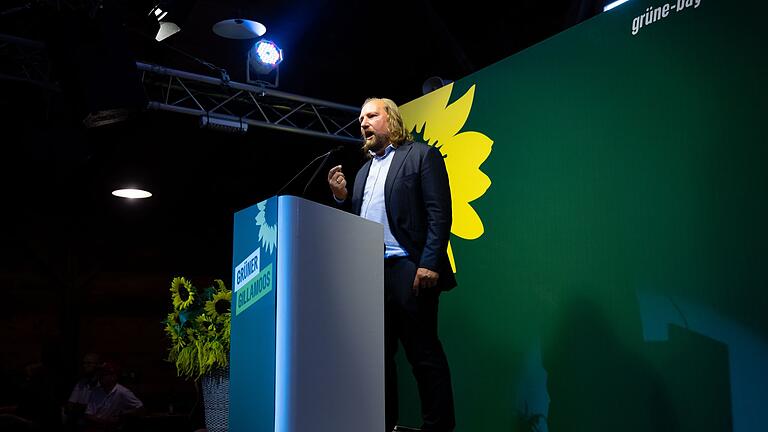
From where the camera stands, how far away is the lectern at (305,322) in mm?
1774

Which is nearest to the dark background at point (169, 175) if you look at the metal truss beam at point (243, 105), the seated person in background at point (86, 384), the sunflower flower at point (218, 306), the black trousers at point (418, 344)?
the metal truss beam at point (243, 105)

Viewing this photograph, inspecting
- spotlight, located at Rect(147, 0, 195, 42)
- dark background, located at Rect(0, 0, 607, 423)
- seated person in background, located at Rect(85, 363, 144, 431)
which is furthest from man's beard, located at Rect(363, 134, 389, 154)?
seated person in background, located at Rect(85, 363, 144, 431)

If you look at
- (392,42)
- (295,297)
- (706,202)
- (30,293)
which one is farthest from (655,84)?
(30,293)

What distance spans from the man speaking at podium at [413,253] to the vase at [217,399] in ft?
2.23

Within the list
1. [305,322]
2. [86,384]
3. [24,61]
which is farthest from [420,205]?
[86,384]

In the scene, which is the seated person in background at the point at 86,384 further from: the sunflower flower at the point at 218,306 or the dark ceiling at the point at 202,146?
the sunflower flower at the point at 218,306

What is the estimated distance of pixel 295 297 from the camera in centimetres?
180

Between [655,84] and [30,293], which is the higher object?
[655,84]

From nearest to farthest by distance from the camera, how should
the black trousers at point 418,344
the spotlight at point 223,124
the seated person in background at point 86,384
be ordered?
the black trousers at point 418,344 < the spotlight at point 223,124 < the seated person in background at point 86,384

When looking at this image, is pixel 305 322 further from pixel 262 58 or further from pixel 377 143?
pixel 262 58

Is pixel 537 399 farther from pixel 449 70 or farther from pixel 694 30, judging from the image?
pixel 449 70

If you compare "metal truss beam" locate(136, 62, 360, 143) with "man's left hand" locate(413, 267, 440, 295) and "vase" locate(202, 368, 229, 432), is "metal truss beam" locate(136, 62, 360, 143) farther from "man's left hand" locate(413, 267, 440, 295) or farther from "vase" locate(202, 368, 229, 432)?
"man's left hand" locate(413, 267, 440, 295)

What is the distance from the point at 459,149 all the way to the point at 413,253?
1.86 m

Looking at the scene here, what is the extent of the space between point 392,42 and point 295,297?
5319mm
